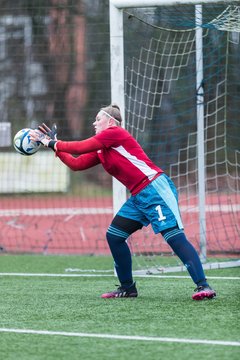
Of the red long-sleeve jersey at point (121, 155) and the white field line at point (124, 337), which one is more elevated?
the red long-sleeve jersey at point (121, 155)

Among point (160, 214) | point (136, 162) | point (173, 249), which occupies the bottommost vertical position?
point (173, 249)

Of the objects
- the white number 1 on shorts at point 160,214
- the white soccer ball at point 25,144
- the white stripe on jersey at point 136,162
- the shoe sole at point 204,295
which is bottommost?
the shoe sole at point 204,295

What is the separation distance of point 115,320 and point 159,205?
51.3 inches

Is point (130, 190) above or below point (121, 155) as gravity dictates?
below

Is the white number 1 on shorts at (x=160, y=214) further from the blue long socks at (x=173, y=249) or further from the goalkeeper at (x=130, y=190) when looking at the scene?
the blue long socks at (x=173, y=249)

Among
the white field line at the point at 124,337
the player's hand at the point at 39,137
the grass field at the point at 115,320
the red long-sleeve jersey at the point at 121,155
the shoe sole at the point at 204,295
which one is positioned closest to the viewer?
the grass field at the point at 115,320

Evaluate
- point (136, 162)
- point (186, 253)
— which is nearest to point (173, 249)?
point (186, 253)

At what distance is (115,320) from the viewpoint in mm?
7047

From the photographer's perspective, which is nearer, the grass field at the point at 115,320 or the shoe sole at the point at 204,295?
the grass field at the point at 115,320

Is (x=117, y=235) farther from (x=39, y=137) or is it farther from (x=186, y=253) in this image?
(x=39, y=137)

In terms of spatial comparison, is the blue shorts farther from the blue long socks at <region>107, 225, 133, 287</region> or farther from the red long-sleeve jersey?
the blue long socks at <region>107, 225, 133, 287</region>

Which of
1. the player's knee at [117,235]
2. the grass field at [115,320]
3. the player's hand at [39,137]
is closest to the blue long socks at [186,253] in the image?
the grass field at [115,320]

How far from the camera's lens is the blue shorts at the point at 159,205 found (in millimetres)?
7996

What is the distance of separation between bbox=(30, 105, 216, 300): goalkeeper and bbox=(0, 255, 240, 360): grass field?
30cm
